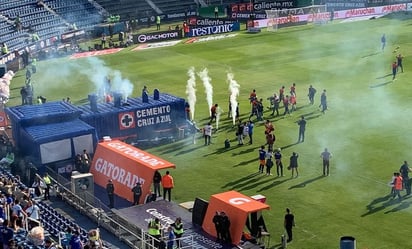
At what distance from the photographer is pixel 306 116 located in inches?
1610

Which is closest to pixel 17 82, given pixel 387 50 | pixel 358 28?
pixel 387 50

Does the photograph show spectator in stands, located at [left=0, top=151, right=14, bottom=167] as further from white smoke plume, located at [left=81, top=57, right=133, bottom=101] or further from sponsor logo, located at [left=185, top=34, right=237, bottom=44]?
sponsor logo, located at [left=185, top=34, right=237, bottom=44]

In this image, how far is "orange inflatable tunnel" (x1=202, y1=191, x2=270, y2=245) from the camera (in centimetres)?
2389

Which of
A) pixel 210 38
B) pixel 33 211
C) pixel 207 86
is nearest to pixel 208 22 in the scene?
pixel 210 38

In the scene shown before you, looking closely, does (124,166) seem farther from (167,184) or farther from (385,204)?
(385,204)

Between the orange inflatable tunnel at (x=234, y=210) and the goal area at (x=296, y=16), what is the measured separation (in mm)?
49972

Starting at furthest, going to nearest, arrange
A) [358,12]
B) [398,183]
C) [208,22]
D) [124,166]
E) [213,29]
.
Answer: [358,12]
[208,22]
[213,29]
[124,166]
[398,183]

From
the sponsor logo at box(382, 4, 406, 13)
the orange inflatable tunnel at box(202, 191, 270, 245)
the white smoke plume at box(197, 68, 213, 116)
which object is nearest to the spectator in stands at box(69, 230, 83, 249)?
the orange inflatable tunnel at box(202, 191, 270, 245)

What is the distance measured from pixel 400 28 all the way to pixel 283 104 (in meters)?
31.4

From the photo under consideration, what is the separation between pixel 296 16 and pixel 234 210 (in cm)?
5373

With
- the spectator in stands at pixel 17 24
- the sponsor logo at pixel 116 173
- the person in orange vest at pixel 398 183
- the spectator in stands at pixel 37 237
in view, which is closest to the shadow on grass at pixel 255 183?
the sponsor logo at pixel 116 173

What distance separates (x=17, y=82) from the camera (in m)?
52.8

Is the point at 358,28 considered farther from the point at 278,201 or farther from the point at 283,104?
the point at 278,201

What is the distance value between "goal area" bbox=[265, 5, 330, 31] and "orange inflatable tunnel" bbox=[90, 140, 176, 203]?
43.8m
